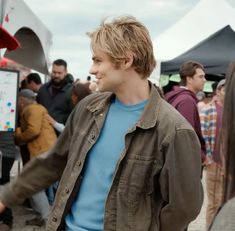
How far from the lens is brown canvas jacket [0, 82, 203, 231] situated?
2.29m

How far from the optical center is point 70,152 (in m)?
2.55

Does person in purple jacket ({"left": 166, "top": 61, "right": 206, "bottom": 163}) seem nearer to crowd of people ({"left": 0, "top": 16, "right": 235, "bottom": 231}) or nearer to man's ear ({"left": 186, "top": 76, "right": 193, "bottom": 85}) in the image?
man's ear ({"left": 186, "top": 76, "right": 193, "bottom": 85})

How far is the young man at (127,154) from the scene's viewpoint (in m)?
2.30

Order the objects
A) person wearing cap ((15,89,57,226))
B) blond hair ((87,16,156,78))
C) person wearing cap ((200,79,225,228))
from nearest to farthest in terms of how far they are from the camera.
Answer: blond hair ((87,16,156,78)) < person wearing cap ((200,79,225,228)) < person wearing cap ((15,89,57,226))

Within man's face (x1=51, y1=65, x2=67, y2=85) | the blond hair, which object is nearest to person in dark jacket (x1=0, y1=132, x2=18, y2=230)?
man's face (x1=51, y1=65, x2=67, y2=85)

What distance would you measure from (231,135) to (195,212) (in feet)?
3.09

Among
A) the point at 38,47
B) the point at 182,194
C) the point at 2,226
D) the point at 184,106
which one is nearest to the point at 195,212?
the point at 182,194

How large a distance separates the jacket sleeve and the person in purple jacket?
3034 millimetres

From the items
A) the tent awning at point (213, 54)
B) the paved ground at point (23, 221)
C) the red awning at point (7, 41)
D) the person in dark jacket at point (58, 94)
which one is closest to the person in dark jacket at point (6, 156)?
the paved ground at point (23, 221)

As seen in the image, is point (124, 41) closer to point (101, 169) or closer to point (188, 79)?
point (101, 169)

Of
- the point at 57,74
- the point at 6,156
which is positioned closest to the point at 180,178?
the point at 6,156

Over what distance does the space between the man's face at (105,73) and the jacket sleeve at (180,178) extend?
347 mm

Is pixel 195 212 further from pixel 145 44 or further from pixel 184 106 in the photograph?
A: pixel 184 106

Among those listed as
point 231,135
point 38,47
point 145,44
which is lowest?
point 231,135
